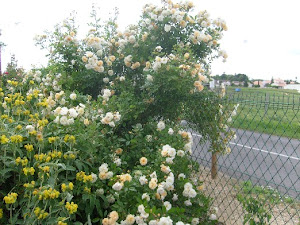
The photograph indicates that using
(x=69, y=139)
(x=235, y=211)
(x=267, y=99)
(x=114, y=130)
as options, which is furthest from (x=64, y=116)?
(x=235, y=211)

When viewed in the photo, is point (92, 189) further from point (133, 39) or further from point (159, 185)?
point (133, 39)

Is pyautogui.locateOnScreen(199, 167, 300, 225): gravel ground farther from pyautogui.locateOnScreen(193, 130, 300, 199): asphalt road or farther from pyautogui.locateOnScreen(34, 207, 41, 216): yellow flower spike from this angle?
pyautogui.locateOnScreen(34, 207, 41, 216): yellow flower spike

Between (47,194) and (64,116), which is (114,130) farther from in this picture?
(47,194)

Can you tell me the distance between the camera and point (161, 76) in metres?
2.97

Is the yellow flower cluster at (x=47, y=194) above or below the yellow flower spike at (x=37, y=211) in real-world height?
above

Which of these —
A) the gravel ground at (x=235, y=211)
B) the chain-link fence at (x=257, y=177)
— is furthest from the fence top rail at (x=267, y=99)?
the gravel ground at (x=235, y=211)

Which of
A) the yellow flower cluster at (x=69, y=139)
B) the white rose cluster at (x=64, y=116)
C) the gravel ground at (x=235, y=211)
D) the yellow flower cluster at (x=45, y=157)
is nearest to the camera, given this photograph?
the yellow flower cluster at (x=45, y=157)

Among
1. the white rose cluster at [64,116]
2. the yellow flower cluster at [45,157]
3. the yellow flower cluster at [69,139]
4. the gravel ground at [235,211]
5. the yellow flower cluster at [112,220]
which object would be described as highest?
the white rose cluster at [64,116]

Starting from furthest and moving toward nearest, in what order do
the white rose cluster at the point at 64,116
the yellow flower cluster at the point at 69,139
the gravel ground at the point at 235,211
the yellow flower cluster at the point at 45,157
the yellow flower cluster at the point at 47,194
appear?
the gravel ground at the point at 235,211
the white rose cluster at the point at 64,116
the yellow flower cluster at the point at 69,139
the yellow flower cluster at the point at 45,157
the yellow flower cluster at the point at 47,194

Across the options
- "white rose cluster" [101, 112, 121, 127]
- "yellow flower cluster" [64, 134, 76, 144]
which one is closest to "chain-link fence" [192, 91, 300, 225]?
"white rose cluster" [101, 112, 121, 127]

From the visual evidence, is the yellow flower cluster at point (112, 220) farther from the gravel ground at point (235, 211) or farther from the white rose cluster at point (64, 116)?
the gravel ground at point (235, 211)

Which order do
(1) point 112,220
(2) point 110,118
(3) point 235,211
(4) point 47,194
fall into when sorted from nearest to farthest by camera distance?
(4) point 47,194 → (1) point 112,220 → (2) point 110,118 → (3) point 235,211

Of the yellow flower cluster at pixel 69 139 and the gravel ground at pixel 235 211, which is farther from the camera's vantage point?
the gravel ground at pixel 235 211

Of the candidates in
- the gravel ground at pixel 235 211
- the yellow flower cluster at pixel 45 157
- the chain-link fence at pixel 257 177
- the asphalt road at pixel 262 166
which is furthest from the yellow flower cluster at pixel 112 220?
the gravel ground at pixel 235 211
